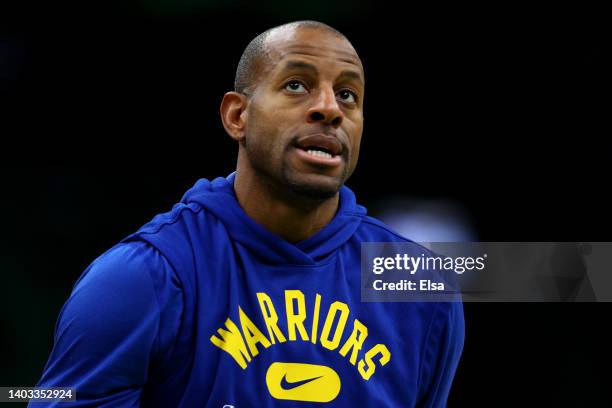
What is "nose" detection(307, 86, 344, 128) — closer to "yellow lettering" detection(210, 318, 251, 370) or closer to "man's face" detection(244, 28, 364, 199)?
"man's face" detection(244, 28, 364, 199)

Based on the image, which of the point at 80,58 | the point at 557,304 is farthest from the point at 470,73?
the point at 80,58

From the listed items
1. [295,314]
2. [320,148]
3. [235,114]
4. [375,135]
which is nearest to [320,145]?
[320,148]

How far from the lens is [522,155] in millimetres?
4812

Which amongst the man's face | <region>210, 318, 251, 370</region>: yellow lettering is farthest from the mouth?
<region>210, 318, 251, 370</region>: yellow lettering

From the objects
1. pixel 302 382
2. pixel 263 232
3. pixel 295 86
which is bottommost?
pixel 302 382

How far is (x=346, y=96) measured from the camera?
249 centimetres

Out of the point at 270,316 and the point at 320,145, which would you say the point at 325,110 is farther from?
the point at 270,316

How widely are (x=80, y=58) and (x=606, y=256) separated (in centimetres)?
269

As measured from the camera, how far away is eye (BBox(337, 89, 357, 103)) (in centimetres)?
248

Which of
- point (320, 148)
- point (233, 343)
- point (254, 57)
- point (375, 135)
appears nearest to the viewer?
point (233, 343)

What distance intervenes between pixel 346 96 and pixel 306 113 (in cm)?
16

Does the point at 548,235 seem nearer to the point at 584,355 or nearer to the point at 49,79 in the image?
the point at 584,355

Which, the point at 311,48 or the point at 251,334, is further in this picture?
the point at 311,48

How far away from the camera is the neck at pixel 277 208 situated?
8.08 ft
